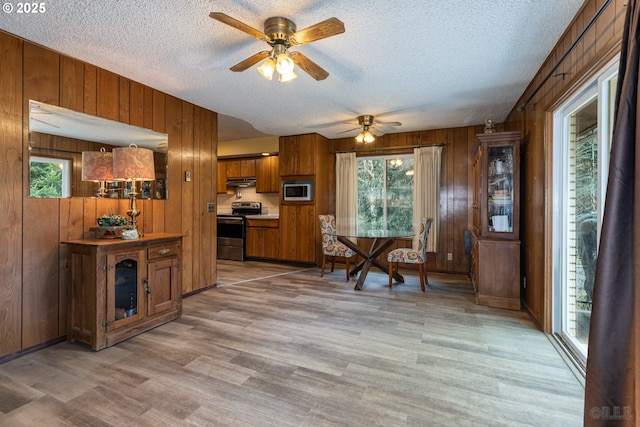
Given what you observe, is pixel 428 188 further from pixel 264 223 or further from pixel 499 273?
pixel 264 223

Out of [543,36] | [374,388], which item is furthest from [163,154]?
[543,36]

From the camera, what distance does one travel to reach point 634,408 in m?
1.09

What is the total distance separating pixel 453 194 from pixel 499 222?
1.69 metres

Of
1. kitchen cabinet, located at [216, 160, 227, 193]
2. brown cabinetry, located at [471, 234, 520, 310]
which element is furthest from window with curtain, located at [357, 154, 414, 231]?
kitchen cabinet, located at [216, 160, 227, 193]

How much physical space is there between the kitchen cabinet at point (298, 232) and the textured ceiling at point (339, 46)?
2225mm

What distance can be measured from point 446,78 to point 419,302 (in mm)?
2445

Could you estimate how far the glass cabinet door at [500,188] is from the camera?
10.9 feet

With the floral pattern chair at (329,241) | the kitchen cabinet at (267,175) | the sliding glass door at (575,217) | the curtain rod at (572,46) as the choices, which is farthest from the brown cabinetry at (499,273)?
the kitchen cabinet at (267,175)

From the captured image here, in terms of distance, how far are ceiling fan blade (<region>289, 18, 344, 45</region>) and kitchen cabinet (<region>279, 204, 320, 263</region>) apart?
3669 millimetres

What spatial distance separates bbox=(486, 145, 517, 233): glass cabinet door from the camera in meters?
3.32

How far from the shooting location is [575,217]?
2.46m

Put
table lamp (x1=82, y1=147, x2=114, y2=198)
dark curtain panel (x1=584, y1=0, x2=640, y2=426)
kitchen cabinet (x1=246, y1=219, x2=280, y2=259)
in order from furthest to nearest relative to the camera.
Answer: kitchen cabinet (x1=246, y1=219, x2=280, y2=259) < table lamp (x1=82, y1=147, x2=114, y2=198) < dark curtain panel (x1=584, y1=0, x2=640, y2=426)

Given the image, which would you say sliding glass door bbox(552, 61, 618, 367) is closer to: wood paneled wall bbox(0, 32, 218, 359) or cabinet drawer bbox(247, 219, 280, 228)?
wood paneled wall bbox(0, 32, 218, 359)

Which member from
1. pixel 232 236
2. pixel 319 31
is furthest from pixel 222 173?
pixel 319 31
